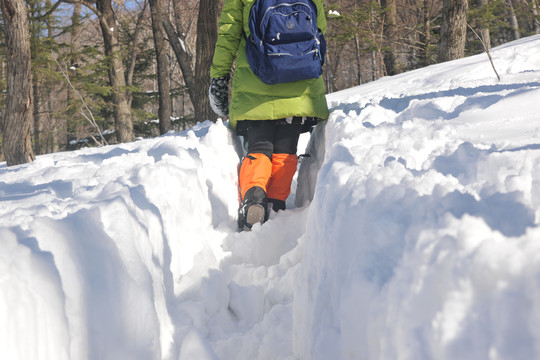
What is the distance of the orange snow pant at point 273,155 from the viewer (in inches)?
118

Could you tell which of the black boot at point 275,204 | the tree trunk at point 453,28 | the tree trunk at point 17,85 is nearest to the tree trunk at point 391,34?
the tree trunk at point 453,28

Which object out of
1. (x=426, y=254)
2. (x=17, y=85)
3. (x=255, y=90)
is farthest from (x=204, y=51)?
(x=426, y=254)

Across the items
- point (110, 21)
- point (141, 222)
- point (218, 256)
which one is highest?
point (110, 21)

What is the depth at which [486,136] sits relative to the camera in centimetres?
210

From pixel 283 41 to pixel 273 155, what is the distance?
2.65 ft

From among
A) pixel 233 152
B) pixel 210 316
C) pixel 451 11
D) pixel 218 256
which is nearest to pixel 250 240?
pixel 218 256

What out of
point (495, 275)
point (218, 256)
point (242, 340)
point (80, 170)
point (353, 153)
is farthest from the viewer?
point (80, 170)

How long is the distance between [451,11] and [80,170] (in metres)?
5.95

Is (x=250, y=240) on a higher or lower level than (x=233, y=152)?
lower

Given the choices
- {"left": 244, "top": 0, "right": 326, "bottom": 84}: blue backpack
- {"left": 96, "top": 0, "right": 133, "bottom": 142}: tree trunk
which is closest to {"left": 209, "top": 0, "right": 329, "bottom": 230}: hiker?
{"left": 244, "top": 0, "right": 326, "bottom": 84}: blue backpack

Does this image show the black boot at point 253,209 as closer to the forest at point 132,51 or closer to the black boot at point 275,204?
the black boot at point 275,204

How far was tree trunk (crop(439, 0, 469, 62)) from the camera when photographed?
6488 millimetres

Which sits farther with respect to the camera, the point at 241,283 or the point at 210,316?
the point at 241,283

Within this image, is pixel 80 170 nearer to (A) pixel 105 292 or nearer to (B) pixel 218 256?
(B) pixel 218 256
